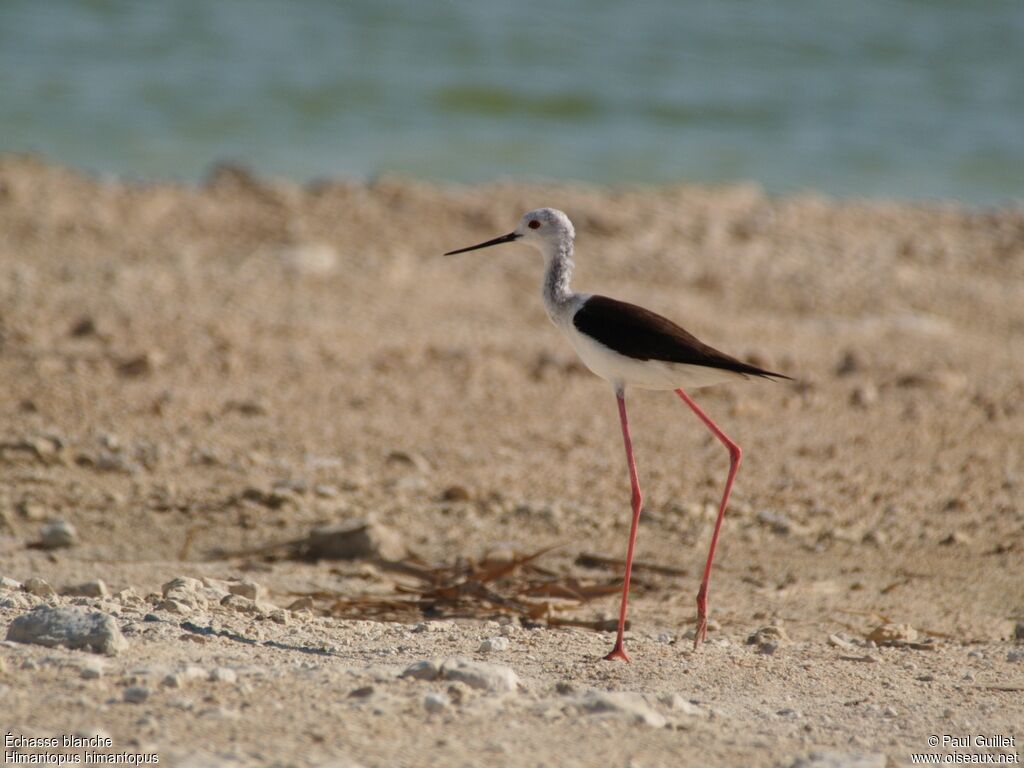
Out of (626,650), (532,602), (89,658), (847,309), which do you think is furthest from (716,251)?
(89,658)

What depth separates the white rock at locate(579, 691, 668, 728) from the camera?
330 centimetres

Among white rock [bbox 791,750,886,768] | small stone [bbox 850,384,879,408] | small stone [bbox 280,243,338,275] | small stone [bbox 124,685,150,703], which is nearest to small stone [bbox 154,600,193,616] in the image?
small stone [bbox 124,685,150,703]

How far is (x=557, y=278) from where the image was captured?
15.8ft

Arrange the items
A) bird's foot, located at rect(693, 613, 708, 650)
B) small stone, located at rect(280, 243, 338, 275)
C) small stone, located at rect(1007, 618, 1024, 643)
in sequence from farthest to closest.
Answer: small stone, located at rect(280, 243, 338, 275) < small stone, located at rect(1007, 618, 1024, 643) < bird's foot, located at rect(693, 613, 708, 650)

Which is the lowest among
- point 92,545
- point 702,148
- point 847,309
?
point 92,545

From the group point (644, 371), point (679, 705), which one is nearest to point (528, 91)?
point (644, 371)

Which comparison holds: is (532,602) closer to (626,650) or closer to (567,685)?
(626,650)

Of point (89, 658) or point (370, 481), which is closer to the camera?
point (89, 658)

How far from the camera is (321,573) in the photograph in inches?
195

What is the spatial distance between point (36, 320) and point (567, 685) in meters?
4.62

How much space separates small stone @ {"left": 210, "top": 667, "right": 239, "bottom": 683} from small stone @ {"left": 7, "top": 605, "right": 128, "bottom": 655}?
327 mm

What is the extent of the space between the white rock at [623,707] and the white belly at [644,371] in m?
1.22

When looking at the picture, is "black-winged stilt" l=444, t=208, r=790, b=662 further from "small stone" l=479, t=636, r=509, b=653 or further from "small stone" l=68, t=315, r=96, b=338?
"small stone" l=68, t=315, r=96, b=338

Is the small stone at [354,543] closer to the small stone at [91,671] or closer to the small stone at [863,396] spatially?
the small stone at [91,671]
